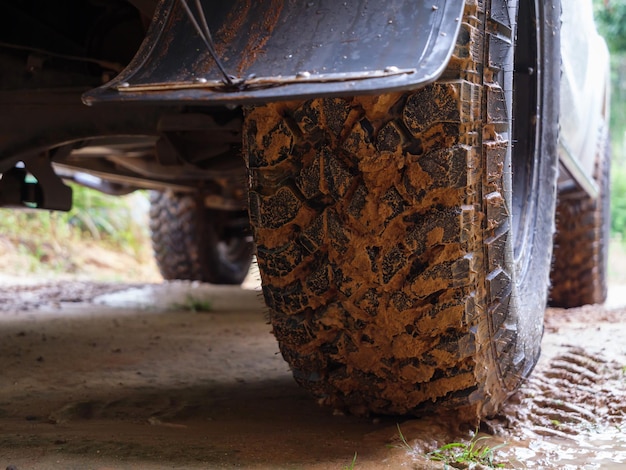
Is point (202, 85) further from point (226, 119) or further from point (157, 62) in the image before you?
point (226, 119)

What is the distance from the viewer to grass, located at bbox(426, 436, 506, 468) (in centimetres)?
148

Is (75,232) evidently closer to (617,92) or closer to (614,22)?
(614,22)

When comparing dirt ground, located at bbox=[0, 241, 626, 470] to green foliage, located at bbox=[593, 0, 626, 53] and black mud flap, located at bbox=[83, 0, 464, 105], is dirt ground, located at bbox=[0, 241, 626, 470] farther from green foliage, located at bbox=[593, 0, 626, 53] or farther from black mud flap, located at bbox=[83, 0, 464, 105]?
green foliage, located at bbox=[593, 0, 626, 53]

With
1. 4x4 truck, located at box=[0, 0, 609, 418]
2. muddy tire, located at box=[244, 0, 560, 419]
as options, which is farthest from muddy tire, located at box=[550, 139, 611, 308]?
muddy tire, located at box=[244, 0, 560, 419]

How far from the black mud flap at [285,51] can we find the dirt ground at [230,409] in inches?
29.2

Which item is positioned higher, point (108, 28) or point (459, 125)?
point (108, 28)

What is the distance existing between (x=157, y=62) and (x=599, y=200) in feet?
10.1

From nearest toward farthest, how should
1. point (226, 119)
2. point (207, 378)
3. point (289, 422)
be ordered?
1. point (289, 422)
2. point (226, 119)
3. point (207, 378)

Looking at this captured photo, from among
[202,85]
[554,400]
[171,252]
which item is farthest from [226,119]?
[171,252]

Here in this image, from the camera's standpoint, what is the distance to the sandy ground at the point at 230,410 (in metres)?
1.51

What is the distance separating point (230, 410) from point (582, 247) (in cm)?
250

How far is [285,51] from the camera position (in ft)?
4.15

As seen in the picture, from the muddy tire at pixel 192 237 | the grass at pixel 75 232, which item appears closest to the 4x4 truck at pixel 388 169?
the muddy tire at pixel 192 237

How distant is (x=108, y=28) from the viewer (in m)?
2.32
